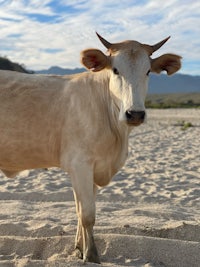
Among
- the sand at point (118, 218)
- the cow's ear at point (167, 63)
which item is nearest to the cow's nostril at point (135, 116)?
the cow's ear at point (167, 63)

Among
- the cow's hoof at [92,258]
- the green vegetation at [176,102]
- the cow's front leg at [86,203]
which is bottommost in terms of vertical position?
the green vegetation at [176,102]

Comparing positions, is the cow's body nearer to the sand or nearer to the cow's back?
the cow's back

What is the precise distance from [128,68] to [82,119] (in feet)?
2.32

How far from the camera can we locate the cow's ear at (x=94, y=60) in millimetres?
4902

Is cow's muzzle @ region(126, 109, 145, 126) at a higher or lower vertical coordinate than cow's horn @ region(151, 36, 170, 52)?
lower

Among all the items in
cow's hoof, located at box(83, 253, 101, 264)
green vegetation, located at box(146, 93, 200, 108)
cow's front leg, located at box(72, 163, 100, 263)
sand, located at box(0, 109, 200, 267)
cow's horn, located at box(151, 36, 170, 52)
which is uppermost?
cow's horn, located at box(151, 36, 170, 52)

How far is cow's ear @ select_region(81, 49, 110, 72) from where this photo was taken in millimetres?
4902

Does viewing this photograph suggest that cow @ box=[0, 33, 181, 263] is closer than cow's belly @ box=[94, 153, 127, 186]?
Yes

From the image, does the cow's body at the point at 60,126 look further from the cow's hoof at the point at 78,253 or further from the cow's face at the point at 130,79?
the cow's hoof at the point at 78,253

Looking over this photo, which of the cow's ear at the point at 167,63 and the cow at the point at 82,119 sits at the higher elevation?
the cow's ear at the point at 167,63

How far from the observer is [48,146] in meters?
5.09

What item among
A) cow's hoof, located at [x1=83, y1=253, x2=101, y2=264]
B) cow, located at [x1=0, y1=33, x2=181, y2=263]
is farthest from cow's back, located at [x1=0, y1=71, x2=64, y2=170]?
cow's hoof, located at [x1=83, y1=253, x2=101, y2=264]

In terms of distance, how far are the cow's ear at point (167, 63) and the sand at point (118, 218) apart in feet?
6.07

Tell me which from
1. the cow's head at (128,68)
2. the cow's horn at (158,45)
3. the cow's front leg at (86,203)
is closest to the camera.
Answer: the cow's head at (128,68)
